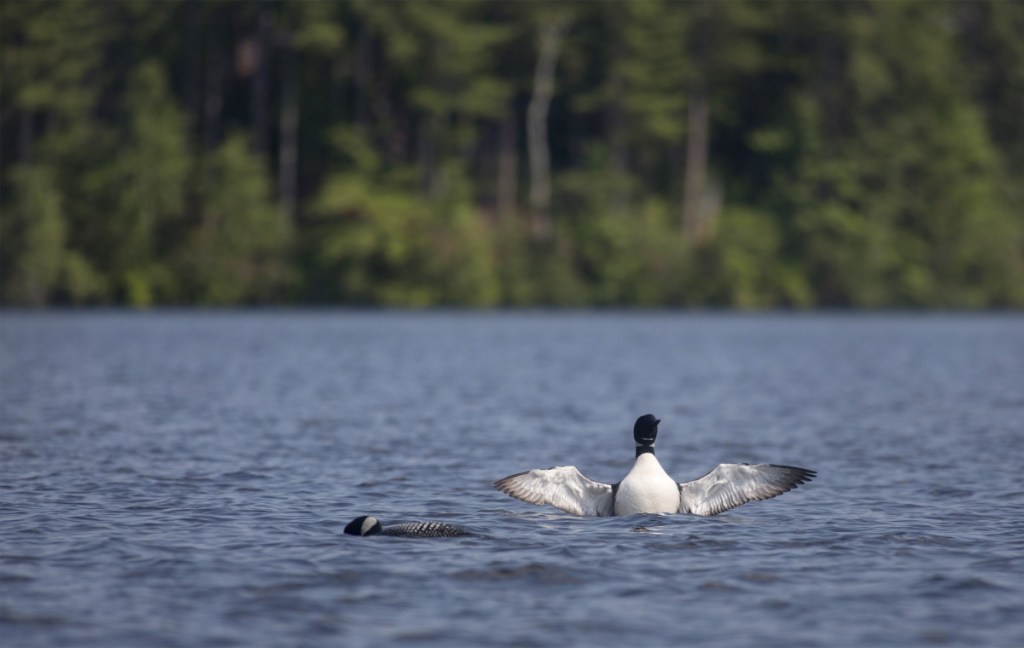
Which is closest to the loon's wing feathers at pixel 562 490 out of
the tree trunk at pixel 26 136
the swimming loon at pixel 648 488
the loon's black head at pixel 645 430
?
the swimming loon at pixel 648 488

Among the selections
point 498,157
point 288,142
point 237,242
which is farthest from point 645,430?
point 498,157

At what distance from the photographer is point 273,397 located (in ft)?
101

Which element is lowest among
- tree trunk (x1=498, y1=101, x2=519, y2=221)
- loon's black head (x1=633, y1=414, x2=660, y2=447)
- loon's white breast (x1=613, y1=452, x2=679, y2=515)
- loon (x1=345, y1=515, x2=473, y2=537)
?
loon (x1=345, y1=515, x2=473, y2=537)

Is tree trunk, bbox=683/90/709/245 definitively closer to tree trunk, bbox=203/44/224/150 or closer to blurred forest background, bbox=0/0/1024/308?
blurred forest background, bbox=0/0/1024/308

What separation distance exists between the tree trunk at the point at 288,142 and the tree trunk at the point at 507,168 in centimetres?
1212

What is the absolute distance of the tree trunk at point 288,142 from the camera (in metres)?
84.0

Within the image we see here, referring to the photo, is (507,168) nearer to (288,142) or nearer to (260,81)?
(288,142)

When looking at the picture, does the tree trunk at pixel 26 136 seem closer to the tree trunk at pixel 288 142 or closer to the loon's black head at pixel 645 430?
the tree trunk at pixel 288 142

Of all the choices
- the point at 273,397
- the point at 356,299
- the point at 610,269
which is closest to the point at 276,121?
the point at 356,299

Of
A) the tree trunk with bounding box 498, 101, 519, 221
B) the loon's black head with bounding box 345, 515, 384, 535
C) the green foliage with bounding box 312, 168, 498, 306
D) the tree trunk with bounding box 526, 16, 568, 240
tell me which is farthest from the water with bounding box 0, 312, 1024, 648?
the tree trunk with bounding box 498, 101, 519, 221

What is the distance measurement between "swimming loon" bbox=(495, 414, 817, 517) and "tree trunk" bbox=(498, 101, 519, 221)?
69.3 m

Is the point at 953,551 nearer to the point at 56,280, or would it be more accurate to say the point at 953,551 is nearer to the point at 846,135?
the point at 56,280

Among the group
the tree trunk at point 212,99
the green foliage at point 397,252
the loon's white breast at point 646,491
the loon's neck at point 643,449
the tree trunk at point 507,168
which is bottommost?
the loon's white breast at point 646,491

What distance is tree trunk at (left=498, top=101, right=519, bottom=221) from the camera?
86.4 metres
